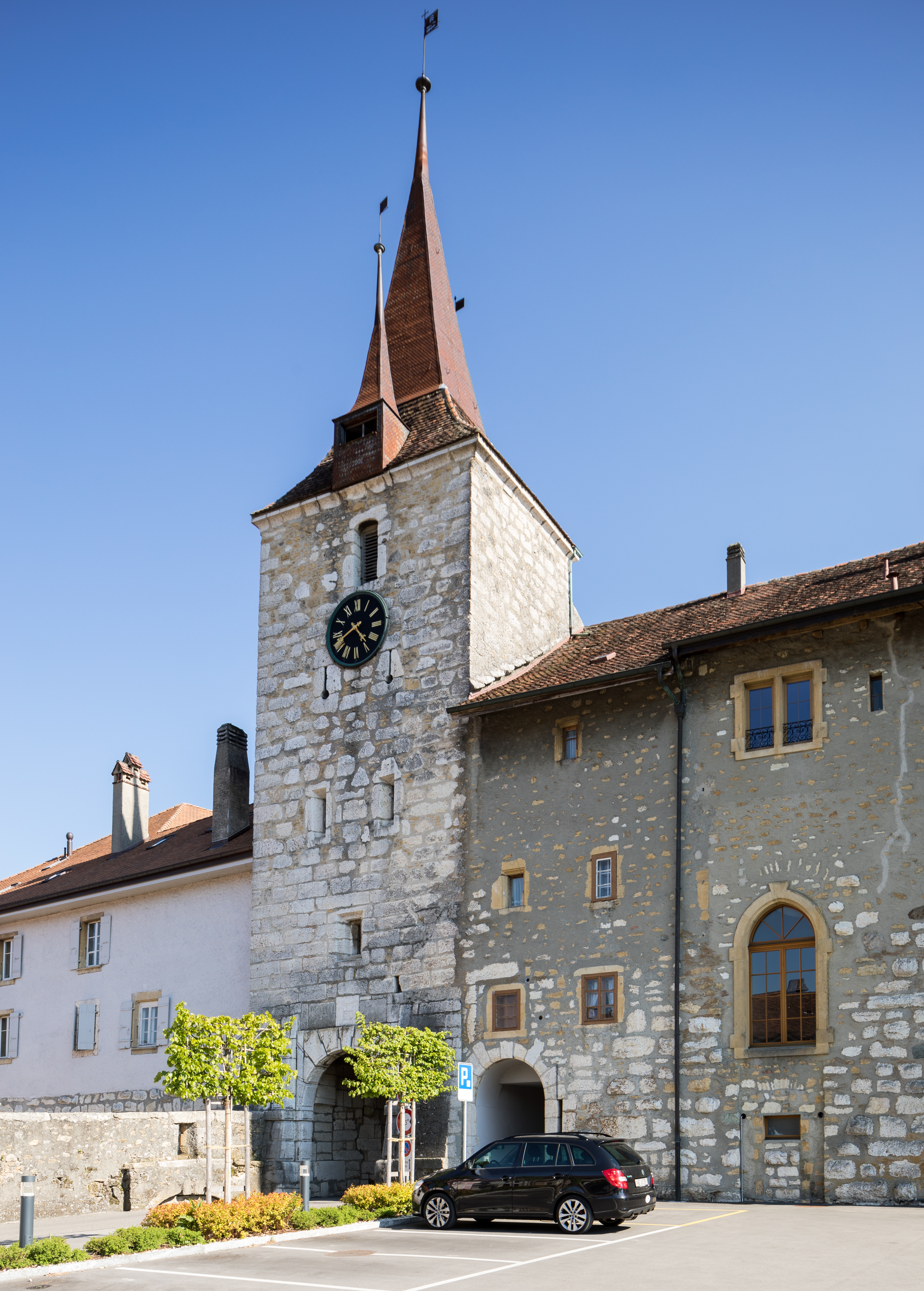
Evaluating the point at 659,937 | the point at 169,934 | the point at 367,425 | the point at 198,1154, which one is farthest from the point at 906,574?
the point at 169,934

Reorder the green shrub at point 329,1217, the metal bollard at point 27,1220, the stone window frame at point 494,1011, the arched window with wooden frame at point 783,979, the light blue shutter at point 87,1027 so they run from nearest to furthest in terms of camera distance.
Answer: the metal bollard at point 27,1220 → the green shrub at point 329,1217 → the arched window with wooden frame at point 783,979 → the stone window frame at point 494,1011 → the light blue shutter at point 87,1027

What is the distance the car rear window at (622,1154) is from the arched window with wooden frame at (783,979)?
157 inches

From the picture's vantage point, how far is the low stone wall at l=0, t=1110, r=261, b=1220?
19.2 metres

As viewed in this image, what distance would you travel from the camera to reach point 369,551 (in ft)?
90.4

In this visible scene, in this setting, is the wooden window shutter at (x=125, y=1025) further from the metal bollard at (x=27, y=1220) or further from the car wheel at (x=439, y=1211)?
the metal bollard at (x=27, y=1220)

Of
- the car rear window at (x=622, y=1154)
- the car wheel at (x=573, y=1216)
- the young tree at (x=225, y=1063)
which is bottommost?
the car wheel at (x=573, y=1216)

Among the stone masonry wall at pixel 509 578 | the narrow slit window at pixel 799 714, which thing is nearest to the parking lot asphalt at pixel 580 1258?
the narrow slit window at pixel 799 714

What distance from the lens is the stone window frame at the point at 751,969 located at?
19047 millimetres

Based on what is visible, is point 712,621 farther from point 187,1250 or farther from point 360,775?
point 187,1250

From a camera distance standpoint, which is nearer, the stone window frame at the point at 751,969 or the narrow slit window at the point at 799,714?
the stone window frame at the point at 751,969

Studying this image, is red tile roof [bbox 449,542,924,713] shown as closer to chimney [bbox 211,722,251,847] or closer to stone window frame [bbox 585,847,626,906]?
stone window frame [bbox 585,847,626,906]

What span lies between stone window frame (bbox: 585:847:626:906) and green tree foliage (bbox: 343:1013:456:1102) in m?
3.61

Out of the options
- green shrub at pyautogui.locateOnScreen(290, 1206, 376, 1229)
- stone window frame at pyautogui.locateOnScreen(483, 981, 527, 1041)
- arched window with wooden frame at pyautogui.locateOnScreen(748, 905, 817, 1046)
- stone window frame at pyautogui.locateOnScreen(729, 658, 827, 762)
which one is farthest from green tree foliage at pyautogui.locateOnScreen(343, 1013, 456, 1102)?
stone window frame at pyautogui.locateOnScreen(729, 658, 827, 762)

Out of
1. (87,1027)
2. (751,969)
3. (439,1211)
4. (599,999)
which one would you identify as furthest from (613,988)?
(87,1027)
